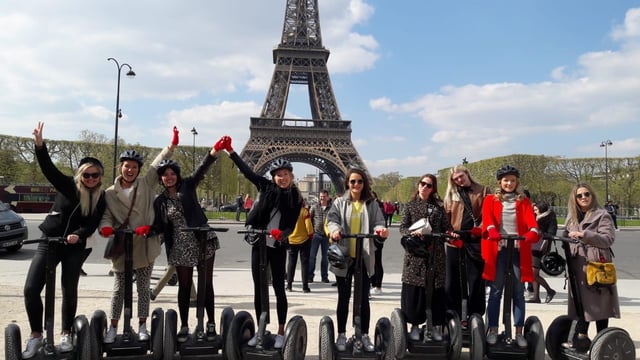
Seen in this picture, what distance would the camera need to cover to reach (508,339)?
13.7ft

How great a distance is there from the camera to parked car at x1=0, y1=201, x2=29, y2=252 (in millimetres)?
11539

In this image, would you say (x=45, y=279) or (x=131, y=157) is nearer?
(x=45, y=279)

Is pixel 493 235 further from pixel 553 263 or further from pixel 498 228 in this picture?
pixel 553 263

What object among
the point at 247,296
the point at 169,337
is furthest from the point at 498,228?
the point at 247,296

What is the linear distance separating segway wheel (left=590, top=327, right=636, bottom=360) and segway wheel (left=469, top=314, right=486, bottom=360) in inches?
35.4

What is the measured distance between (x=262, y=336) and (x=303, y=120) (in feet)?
149

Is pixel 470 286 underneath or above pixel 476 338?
above

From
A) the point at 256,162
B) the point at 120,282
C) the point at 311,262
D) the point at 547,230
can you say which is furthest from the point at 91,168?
the point at 256,162

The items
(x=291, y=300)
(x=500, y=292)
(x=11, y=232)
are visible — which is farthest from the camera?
(x=11, y=232)

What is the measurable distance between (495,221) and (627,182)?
1926 inches

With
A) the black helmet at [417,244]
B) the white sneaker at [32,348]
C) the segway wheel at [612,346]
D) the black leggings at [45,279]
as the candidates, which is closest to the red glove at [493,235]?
the black helmet at [417,244]

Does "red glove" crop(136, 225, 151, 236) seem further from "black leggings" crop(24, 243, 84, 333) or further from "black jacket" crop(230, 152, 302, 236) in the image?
"black jacket" crop(230, 152, 302, 236)

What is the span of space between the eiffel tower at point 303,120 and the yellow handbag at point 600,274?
1651 inches

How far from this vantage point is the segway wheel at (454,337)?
4176 mm
